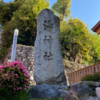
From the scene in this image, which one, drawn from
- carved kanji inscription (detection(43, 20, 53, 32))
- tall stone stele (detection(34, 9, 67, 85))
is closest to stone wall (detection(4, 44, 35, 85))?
tall stone stele (detection(34, 9, 67, 85))

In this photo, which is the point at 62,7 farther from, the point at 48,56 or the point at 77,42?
the point at 48,56

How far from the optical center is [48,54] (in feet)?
19.2

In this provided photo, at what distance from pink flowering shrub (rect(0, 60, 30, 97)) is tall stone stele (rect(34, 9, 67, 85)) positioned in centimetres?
216

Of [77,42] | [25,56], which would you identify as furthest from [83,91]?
[77,42]

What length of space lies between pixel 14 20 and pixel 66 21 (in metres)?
9.88

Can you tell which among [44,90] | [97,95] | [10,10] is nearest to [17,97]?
[44,90]

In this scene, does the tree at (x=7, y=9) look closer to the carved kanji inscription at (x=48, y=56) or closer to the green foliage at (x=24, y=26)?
the green foliage at (x=24, y=26)

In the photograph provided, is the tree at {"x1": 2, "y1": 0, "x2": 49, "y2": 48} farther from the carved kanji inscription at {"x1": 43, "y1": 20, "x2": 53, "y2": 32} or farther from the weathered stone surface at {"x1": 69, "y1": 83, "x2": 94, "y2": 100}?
the weathered stone surface at {"x1": 69, "y1": 83, "x2": 94, "y2": 100}

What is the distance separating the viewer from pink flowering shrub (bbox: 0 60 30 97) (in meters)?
3.13

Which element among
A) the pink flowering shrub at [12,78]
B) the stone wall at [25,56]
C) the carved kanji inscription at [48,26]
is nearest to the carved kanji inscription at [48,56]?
the carved kanji inscription at [48,26]

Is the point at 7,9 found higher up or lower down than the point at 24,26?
higher up

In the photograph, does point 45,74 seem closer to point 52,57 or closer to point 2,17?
point 52,57

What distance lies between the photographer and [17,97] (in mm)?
3287

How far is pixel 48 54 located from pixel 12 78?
9.42ft
